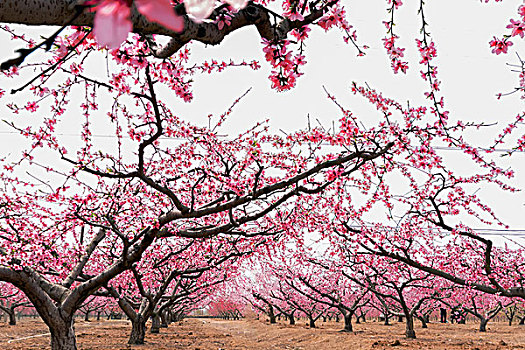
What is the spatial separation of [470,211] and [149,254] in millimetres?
7852

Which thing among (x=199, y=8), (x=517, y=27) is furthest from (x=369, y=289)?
(x=199, y=8)

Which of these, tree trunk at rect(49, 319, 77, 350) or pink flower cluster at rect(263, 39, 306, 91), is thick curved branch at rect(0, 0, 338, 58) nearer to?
pink flower cluster at rect(263, 39, 306, 91)

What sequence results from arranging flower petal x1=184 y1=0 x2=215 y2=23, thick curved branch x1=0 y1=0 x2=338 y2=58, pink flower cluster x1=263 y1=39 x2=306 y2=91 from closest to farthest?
flower petal x1=184 y1=0 x2=215 y2=23, thick curved branch x1=0 y1=0 x2=338 y2=58, pink flower cluster x1=263 y1=39 x2=306 y2=91

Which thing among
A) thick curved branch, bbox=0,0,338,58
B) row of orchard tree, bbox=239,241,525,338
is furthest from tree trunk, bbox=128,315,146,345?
thick curved branch, bbox=0,0,338,58

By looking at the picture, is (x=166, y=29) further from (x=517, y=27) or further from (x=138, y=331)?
(x=138, y=331)

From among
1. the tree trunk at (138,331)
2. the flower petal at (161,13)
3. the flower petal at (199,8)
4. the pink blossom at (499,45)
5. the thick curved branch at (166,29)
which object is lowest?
the tree trunk at (138,331)

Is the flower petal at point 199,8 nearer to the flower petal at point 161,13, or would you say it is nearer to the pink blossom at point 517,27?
the flower petal at point 161,13

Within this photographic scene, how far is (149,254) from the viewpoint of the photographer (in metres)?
10.1

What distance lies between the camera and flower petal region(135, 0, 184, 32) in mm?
546

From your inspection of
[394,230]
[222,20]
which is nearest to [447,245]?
[394,230]

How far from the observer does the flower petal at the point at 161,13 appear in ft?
1.79

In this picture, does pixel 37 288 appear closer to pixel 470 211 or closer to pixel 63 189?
pixel 63 189

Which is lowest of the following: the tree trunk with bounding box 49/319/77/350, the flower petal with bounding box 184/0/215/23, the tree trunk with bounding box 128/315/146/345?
the tree trunk with bounding box 128/315/146/345

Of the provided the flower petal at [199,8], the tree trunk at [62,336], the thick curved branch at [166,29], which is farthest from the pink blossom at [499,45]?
the tree trunk at [62,336]
